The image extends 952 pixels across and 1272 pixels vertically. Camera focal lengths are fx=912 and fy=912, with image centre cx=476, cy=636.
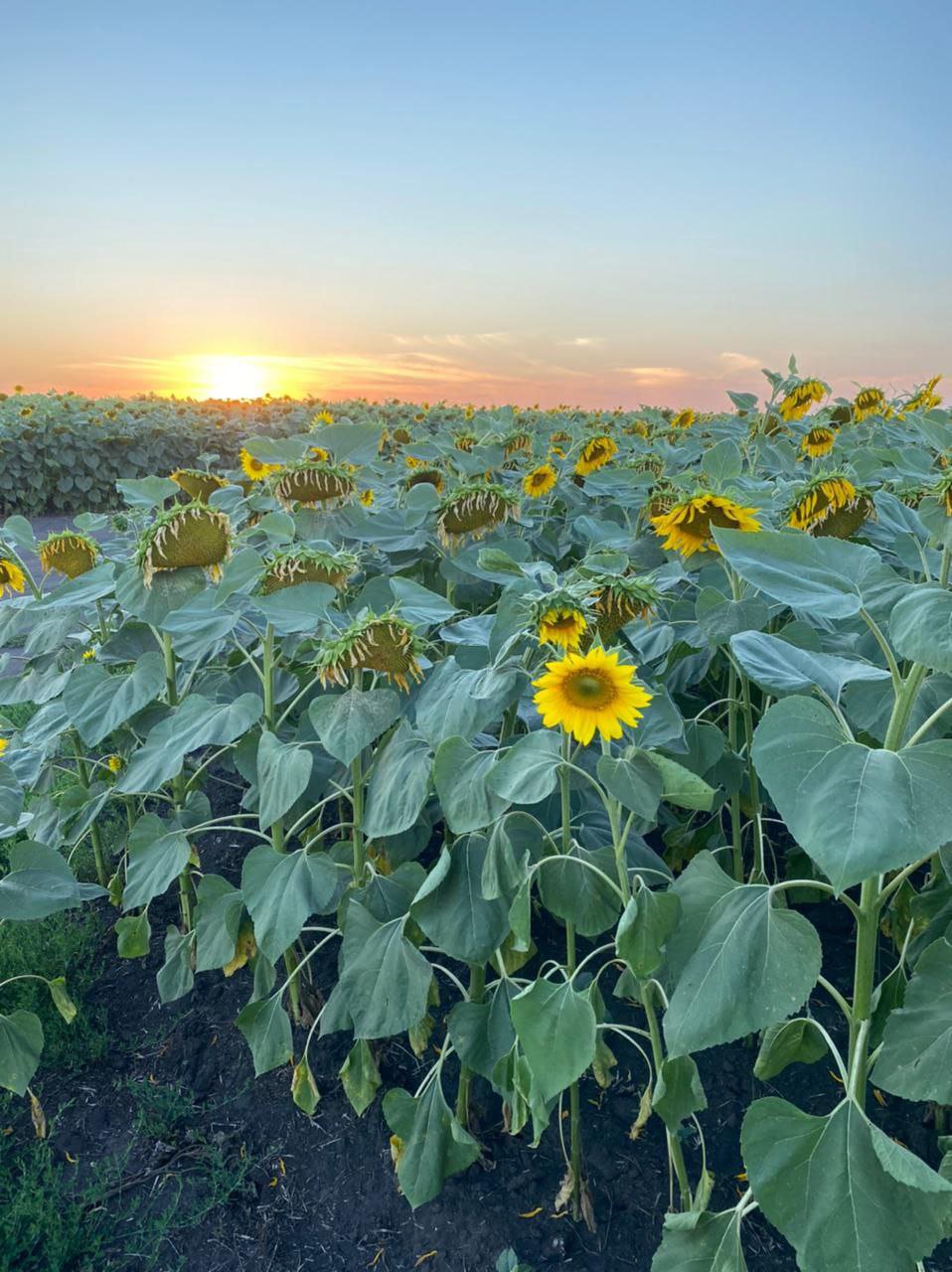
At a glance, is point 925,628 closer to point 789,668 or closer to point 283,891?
point 789,668

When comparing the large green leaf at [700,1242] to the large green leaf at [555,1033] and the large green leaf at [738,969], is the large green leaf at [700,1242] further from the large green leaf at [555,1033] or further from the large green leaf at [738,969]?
the large green leaf at [738,969]

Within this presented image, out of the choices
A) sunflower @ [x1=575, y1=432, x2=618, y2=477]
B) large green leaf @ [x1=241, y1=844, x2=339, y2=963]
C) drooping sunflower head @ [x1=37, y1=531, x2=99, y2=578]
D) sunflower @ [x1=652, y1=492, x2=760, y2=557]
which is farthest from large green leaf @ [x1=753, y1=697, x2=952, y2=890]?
sunflower @ [x1=575, y1=432, x2=618, y2=477]

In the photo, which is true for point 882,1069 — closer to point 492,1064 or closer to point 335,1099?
point 492,1064


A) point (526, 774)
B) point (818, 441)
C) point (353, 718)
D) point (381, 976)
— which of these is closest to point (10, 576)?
point (353, 718)

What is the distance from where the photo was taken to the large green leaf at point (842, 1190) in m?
1.03

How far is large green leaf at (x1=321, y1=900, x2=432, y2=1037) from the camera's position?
5.08ft

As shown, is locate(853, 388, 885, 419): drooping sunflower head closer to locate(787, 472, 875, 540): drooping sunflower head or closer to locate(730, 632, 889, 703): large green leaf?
locate(787, 472, 875, 540): drooping sunflower head

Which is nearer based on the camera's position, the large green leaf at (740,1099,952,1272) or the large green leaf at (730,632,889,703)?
the large green leaf at (740,1099,952,1272)

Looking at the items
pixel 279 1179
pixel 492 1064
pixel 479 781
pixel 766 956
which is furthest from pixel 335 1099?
pixel 766 956

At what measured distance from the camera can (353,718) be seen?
1.49m

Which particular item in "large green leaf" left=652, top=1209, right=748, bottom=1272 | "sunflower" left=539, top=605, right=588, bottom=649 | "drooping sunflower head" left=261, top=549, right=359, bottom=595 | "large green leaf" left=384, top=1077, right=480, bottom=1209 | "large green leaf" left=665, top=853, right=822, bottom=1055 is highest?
"sunflower" left=539, top=605, right=588, bottom=649

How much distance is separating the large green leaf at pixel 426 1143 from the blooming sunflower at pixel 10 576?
5.40ft

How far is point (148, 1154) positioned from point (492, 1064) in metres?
0.94

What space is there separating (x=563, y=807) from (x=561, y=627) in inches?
11.9
